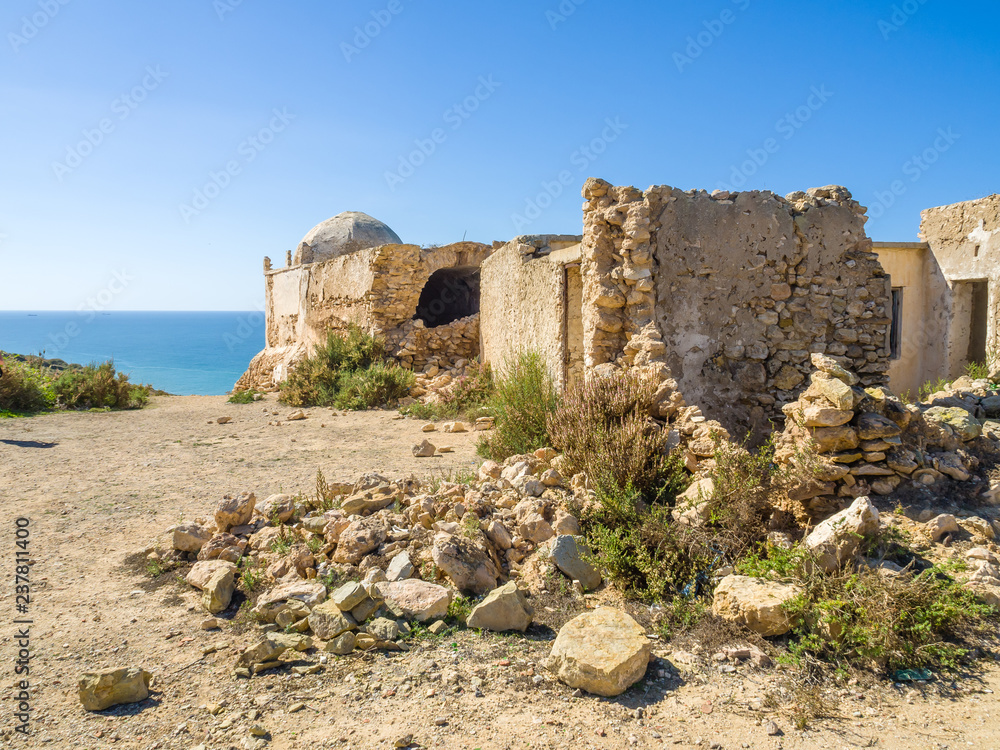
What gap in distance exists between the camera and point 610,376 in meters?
5.62

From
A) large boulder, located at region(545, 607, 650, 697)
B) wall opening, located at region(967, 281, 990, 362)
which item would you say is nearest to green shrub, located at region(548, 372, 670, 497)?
large boulder, located at region(545, 607, 650, 697)

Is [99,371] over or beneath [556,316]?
beneath

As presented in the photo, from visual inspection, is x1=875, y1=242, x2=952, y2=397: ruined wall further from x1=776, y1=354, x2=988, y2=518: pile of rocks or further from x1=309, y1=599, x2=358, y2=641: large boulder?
x1=309, y1=599, x2=358, y2=641: large boulder

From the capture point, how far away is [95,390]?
39.0ft

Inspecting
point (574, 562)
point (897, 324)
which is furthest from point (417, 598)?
point (897, 324)

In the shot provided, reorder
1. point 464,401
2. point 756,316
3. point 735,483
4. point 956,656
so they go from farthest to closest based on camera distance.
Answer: point 464,401
point 756,316
point 735,483
point 956,656

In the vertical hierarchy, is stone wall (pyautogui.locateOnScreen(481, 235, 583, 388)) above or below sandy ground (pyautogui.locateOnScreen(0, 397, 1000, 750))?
above

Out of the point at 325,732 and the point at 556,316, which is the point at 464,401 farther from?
the point at 325,732

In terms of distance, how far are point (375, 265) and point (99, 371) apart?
5794mm

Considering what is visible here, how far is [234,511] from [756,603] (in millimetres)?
3353

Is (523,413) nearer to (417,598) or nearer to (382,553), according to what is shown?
(382,553)

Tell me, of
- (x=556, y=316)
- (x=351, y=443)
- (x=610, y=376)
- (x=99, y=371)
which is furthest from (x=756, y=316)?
(x=99, y=371)

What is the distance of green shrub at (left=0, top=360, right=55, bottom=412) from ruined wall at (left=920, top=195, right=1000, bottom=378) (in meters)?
15.7

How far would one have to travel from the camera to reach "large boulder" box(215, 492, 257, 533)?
4250 millimetres
